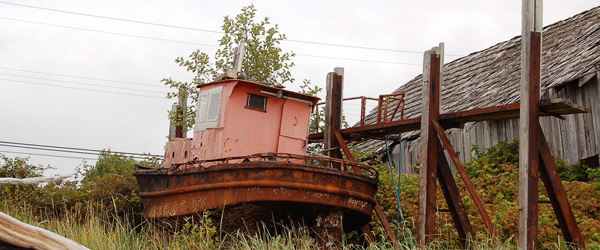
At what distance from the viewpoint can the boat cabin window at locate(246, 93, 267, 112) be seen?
37.8 ft

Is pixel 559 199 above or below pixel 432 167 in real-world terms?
below

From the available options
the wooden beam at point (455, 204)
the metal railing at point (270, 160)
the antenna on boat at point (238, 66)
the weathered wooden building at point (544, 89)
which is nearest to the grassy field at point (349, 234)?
the wooden beam at point (455, 204)

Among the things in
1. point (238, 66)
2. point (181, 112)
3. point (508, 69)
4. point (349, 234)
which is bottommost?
point (349, 234)

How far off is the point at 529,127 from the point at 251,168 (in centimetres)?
388

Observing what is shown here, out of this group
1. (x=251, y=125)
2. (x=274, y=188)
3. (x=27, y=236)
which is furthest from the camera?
(x=251, y=125)

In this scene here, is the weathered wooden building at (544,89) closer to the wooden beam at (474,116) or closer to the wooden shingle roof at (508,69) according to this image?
the wooden shingle roof at (508,69)

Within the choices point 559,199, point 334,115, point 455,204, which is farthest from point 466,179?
point 334,115

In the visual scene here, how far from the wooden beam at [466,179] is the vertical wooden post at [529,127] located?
0.50 m

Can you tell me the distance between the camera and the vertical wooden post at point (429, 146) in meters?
10.7

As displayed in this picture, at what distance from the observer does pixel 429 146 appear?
434 inches

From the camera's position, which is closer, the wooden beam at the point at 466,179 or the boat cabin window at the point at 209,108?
the wooden beam at the point at 466,179

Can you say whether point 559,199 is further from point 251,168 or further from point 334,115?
point 334,115

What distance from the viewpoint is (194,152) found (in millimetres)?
11844

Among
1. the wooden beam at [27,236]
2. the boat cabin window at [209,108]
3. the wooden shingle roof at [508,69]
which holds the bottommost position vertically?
the wooden beam at [27,236]
